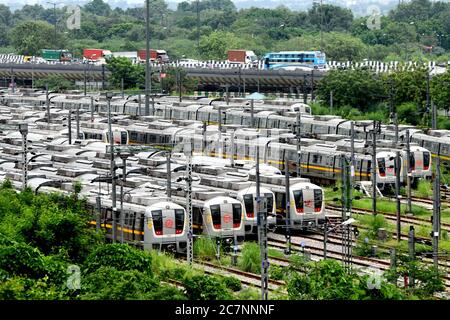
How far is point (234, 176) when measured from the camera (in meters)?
32.3

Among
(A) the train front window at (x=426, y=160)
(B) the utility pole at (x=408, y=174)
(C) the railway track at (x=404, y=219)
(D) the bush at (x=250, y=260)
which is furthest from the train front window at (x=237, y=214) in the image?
(A) the train front window at (x=426, y=160)

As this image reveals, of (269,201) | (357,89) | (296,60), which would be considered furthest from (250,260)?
(296,60)

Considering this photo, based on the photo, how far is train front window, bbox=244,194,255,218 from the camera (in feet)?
95.6

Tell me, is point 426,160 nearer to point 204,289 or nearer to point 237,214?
point 237,214

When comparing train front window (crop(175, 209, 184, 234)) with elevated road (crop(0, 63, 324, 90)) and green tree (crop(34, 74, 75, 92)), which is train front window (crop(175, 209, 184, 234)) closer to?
elevated road (crop(0, 63, 324, 90))

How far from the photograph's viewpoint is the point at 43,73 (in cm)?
8669

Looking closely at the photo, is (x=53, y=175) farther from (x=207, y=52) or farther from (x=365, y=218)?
(x=207, y=52)

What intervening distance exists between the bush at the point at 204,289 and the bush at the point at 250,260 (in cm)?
687

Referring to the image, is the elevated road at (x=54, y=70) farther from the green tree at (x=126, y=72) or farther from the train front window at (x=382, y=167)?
the train front window at (x=382, y=167)

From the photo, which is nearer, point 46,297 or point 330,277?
point 46,297

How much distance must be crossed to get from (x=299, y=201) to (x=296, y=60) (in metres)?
50.7
